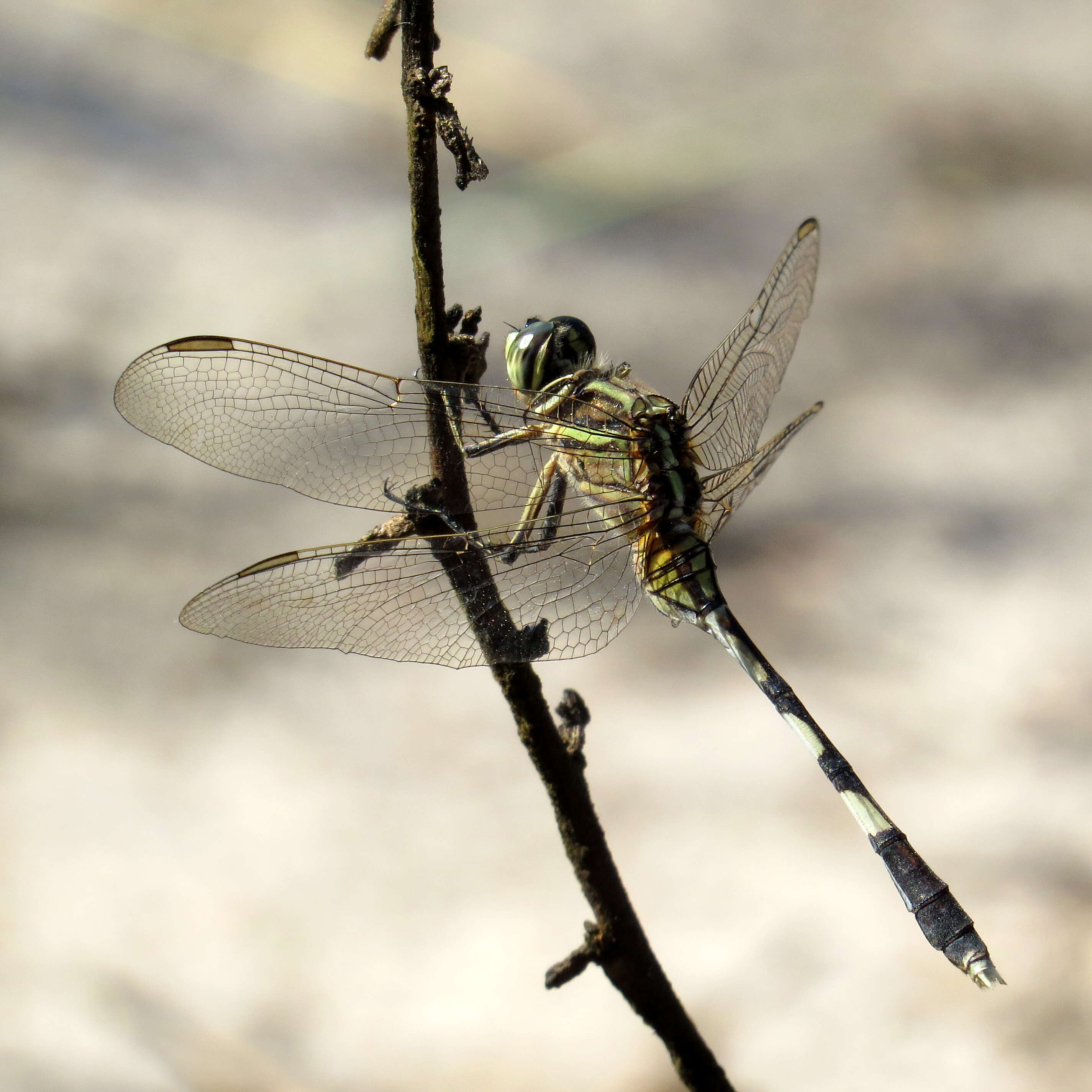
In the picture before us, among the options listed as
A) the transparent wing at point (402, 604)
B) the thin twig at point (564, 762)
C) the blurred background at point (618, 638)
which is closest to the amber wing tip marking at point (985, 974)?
the thin twig at point (564, 762)

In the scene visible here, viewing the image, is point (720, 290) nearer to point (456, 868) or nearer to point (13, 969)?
point (456, 868)

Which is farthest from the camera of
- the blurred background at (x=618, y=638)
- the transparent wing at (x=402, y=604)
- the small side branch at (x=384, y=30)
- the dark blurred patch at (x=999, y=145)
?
the dark blurred patch at (x=999, y=145)

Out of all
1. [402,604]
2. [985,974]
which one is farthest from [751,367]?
[985,974]

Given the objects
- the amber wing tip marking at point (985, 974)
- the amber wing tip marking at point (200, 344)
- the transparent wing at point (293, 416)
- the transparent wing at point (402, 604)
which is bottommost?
the amber wing tip marking at point (985, 974)

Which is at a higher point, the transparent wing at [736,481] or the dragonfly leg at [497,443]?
the dragonfly leg at [497,443]

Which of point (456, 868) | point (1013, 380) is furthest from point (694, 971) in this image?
point (1013, 380)

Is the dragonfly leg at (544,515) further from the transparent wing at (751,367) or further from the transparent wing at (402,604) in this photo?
the transparent wing at (751,367)

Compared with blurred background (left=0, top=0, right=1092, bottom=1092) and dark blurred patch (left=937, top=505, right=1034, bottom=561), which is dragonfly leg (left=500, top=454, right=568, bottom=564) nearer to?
blurred background (left=0, top=0, right=1092, bottom=1092)
